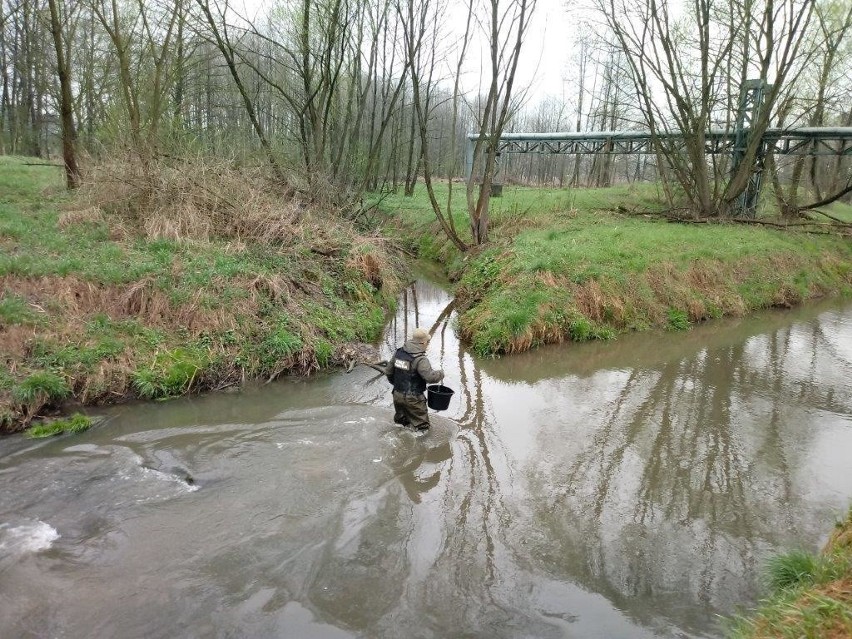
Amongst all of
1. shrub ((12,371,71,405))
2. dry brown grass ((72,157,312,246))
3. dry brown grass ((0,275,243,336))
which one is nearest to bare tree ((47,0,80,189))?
dry brown grass ((72,157,312,246))

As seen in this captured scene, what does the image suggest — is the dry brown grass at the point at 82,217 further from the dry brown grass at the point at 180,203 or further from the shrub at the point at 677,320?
the shrub at the point at 677,320

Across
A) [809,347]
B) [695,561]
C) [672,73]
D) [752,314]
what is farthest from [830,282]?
[695,561]

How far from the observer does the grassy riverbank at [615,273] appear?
11.5 meters

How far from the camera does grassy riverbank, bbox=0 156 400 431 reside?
7445mm

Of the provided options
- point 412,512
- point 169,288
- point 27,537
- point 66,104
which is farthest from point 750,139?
point 27,537

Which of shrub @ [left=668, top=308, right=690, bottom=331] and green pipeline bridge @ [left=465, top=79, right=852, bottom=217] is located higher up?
green pipeline bridge @ [left=465, top=79, right=852, bottom=217]

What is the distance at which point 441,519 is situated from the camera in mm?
5246

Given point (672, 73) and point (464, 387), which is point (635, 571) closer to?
point (464, 387)

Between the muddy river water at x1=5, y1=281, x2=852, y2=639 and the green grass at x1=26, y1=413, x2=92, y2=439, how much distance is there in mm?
168

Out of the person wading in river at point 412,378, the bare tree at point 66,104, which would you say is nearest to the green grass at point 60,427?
the person wading in river at point 412,378

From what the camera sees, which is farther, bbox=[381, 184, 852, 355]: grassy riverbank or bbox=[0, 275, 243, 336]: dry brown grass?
bbox=[381, 184, 852, 355]: grassy riverbank

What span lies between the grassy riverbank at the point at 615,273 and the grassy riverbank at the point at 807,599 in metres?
6.59

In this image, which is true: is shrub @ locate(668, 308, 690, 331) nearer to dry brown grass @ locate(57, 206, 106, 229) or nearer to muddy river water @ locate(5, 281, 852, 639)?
muddy river water @ locate(5, 281, 852, 639)

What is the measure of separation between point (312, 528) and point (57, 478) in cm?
275
